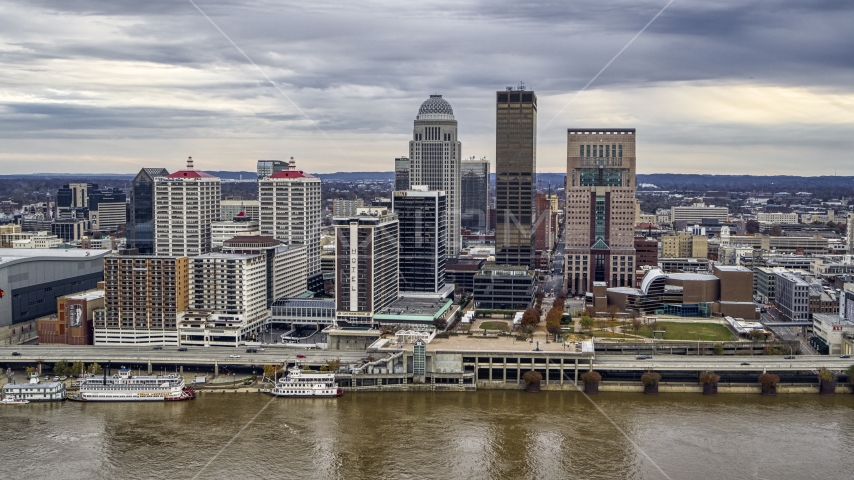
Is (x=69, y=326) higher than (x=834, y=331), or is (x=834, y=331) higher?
(x=834, y=331)

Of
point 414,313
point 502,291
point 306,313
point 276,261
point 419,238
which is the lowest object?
point 306,313

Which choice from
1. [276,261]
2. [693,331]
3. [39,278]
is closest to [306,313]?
[276,261]

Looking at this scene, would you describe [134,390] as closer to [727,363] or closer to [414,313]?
[414,313]

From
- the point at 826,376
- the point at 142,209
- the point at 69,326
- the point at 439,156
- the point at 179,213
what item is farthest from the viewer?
the point at 439,156

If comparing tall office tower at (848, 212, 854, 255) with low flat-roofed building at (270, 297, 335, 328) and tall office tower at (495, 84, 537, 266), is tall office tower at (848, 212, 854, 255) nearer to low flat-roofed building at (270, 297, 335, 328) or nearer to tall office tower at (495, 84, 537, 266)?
tall office tower at (495, 84, 537, 266)

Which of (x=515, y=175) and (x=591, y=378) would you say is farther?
(x=515, y=175)

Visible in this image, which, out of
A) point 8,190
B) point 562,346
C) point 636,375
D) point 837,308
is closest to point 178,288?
point 562,346
